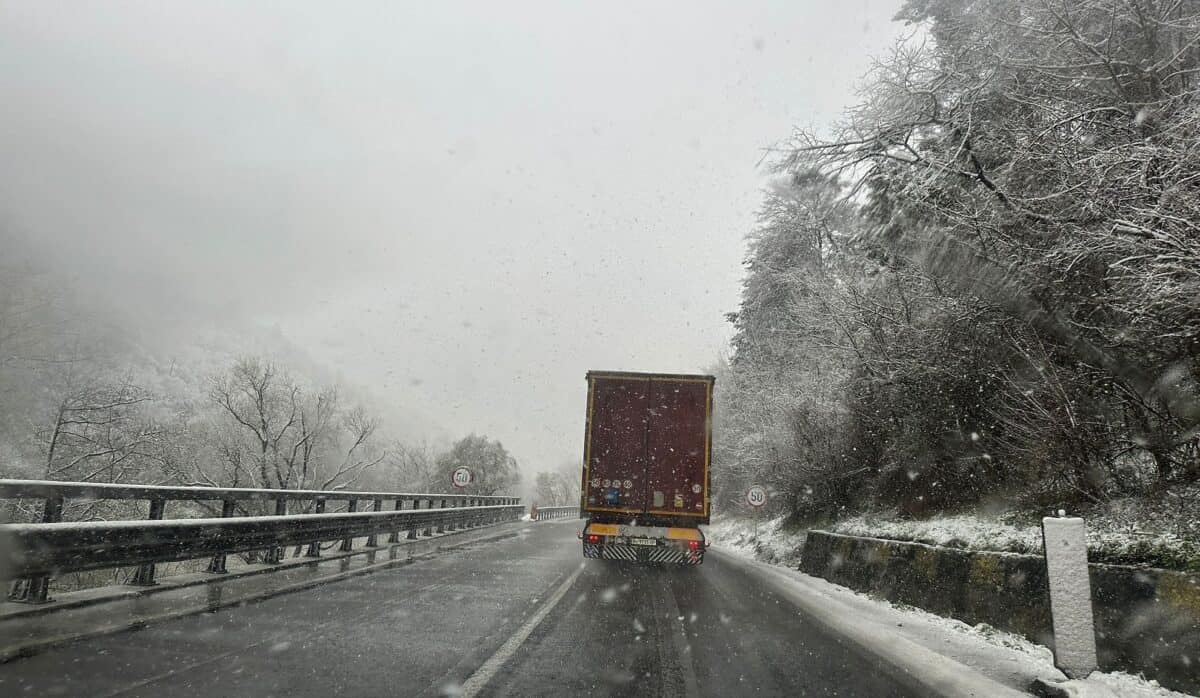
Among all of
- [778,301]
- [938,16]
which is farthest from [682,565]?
[778,301]

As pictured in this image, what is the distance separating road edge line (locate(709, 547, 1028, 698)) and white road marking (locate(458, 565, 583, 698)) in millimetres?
3047

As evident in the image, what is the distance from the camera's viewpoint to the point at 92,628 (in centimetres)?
504

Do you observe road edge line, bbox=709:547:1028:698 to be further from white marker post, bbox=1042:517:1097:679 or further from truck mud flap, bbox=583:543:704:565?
truck mud flap, bbox=583:543:704:565

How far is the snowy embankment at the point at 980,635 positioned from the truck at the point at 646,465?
288 centimetres

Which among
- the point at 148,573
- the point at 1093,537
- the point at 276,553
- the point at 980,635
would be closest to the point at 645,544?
the point at 276,553

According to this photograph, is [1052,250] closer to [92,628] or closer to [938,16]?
[938,16]

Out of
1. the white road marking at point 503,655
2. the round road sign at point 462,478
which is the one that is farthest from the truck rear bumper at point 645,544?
the round road sign at point 462,478

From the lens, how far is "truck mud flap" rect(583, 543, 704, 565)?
11961 millimetres

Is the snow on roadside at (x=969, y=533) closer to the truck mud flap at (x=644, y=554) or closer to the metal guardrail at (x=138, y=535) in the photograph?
the truck mud flap at (x=644, y=554)

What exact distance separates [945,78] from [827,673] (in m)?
8.14

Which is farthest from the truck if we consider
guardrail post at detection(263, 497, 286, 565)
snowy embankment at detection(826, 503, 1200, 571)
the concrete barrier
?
guardrail post at detection(263, 497, 286, 565)

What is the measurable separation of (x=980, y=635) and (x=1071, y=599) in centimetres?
211

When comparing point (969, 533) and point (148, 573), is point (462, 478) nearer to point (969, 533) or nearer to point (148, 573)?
point (148, 573)

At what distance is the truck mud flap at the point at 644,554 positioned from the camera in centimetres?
1196
